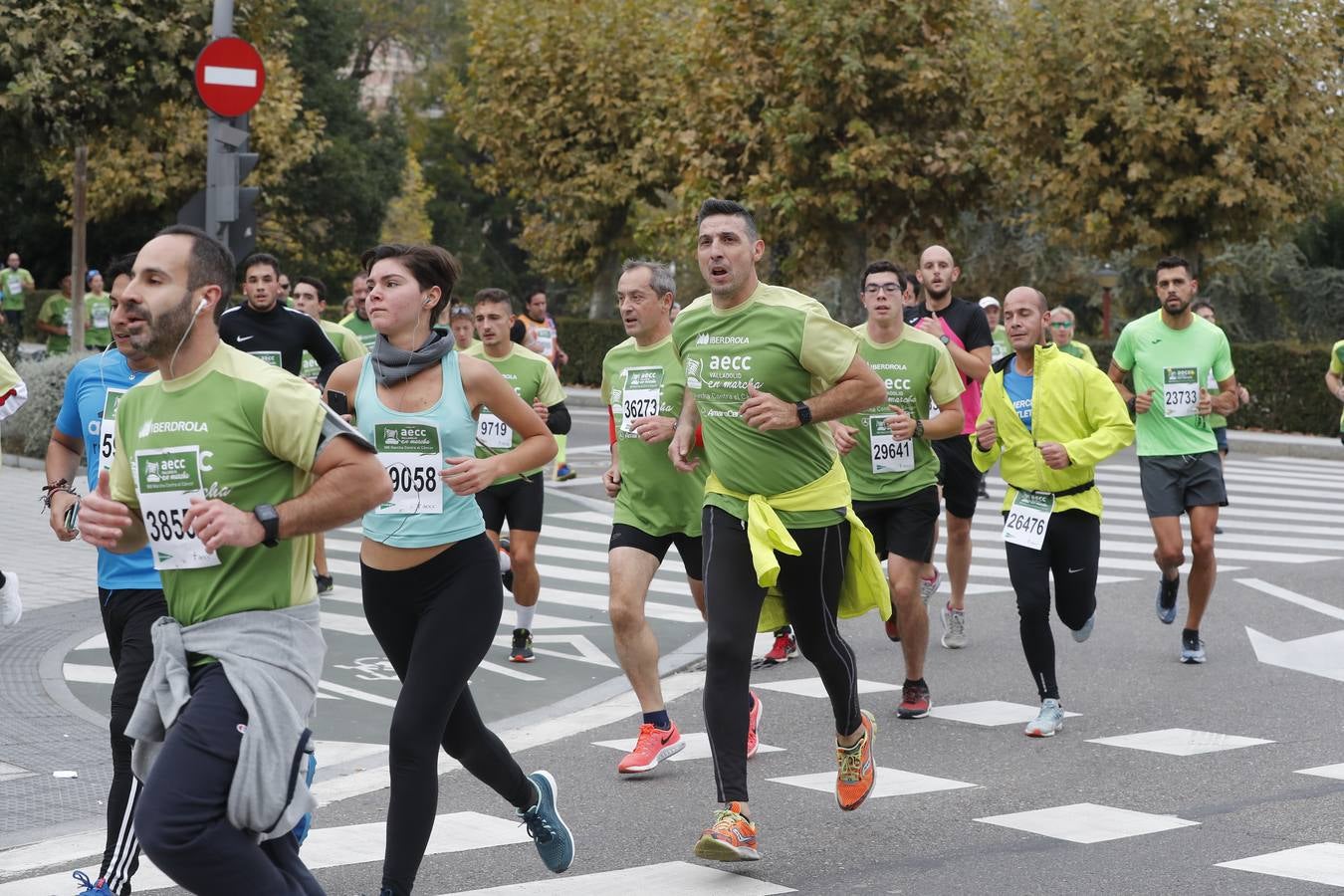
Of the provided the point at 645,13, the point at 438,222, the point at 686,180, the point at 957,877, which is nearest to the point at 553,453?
the point at 957,877

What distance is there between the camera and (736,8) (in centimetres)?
3144

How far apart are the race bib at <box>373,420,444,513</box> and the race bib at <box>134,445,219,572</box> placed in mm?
1210

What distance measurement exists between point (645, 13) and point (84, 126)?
855 inches

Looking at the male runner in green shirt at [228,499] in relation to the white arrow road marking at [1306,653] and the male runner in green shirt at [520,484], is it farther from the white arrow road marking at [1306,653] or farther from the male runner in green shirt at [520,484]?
the white arrow road marking at [1306,653]

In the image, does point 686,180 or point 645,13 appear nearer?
point 686,180

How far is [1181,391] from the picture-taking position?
10188mm

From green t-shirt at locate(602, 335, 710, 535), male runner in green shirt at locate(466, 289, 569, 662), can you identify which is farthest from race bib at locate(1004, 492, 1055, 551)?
male runner in green shirt at locate(466, 289, 569, 662)

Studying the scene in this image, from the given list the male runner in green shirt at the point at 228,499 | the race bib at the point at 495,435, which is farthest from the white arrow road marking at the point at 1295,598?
the male runner in green shirt at the point at 228,499

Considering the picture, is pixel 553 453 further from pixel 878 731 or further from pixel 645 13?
pixel 645 13

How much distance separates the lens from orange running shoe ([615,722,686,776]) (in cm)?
727

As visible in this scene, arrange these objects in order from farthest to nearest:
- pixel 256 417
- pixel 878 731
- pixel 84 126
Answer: pixel 84 126 → pixel 878 731 → pixel 256 417

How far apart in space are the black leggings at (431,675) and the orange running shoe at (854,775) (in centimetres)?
129

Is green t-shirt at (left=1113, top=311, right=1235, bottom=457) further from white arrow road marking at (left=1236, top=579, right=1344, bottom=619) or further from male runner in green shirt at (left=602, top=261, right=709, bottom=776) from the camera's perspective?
male runner in green shirt at (left=602, top=261, right=709, bottom=776)

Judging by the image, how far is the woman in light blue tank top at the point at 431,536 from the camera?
5.13 metres
